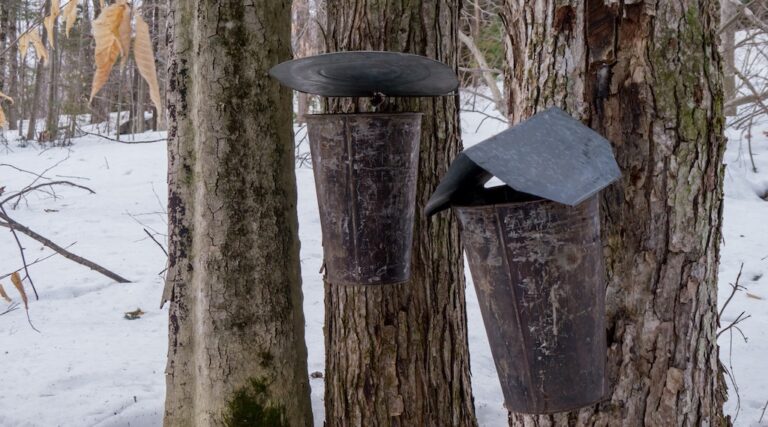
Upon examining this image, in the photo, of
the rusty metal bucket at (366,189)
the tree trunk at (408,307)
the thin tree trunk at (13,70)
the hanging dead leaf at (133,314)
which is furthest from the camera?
the thin tree trunk at (13,70)

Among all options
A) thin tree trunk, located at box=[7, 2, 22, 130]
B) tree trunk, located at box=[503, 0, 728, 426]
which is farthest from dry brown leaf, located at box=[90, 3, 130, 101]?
thin tree trunk, located at box=[7, 2, 22, 130]

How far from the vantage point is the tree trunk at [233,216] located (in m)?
2.56

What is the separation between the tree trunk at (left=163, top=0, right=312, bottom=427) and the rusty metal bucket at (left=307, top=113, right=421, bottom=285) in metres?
0.46

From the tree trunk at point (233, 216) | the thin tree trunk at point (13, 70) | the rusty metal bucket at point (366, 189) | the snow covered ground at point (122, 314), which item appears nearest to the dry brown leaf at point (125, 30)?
the rusty metal bucket at point (366, 189)

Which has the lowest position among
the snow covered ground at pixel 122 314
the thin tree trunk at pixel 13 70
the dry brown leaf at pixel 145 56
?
the snow covered ground at pixel 122 314

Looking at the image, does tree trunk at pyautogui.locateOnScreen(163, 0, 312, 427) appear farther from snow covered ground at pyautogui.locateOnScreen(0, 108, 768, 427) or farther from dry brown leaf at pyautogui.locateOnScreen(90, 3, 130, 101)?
snow covered ground at pyautogui.locateOnScreen(0, 108, 768, 427)

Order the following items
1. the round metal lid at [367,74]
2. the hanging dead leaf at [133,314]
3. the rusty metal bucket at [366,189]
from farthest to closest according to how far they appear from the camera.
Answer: the hanging dead leaf at [133,314] → the rusty metal bucket at [366,189] → the round metal lid at [367,74]

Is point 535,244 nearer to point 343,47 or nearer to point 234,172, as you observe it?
point 234,172

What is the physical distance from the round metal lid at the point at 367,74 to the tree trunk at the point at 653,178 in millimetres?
365

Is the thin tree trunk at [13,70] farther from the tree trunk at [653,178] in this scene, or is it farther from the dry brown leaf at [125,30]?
Result: the tree trunk at [653,178]

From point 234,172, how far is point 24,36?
1143 millimetres

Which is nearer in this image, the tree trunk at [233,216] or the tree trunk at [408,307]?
the tree trunk at [233,216]

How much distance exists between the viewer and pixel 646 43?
76.6 inches

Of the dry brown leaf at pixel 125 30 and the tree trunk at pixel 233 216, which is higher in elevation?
the dry brown leaf at pixel 125 30
